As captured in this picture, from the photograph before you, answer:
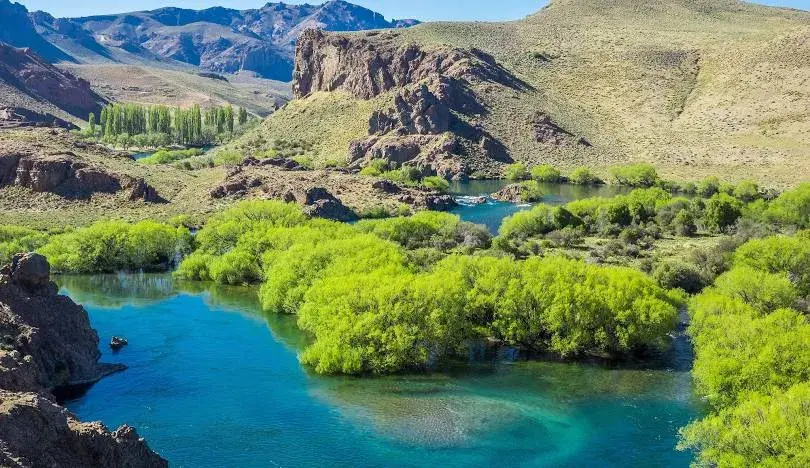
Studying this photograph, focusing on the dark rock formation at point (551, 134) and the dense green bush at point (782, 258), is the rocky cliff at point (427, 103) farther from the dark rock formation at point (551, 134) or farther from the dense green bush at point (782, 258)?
the dense green bush at point (782, 258)

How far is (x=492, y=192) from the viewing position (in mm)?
141500

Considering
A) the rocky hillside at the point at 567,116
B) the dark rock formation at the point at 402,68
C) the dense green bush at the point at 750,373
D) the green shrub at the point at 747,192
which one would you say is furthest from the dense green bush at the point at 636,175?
the dense green bush at the point at 750,373

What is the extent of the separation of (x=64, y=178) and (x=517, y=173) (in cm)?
8686

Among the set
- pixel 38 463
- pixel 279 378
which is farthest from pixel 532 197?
pixel 38 463

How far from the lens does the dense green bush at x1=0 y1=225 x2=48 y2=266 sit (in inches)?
2921

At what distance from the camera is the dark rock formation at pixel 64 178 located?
104 meters

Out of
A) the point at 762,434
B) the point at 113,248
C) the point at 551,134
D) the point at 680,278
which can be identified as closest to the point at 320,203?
the point at 113,248

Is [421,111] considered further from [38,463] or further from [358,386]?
[38,463]

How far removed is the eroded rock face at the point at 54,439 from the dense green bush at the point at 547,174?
127m

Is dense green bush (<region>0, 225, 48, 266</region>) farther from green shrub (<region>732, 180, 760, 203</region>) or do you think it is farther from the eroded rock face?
green shrub (<region>732, 180, 760, 203</region>)

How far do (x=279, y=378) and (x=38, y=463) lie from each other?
22394mm

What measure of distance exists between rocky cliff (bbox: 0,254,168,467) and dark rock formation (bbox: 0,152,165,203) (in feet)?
190

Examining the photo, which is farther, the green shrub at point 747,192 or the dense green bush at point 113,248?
the green shrub at point 747,192

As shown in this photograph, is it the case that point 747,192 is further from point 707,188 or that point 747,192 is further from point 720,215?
point 720,215
